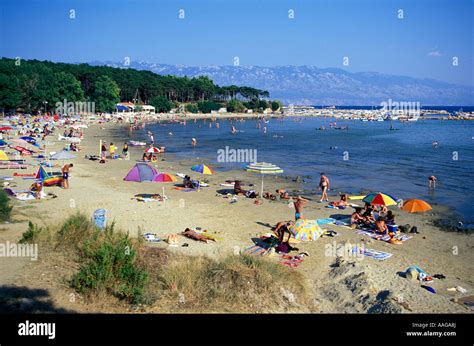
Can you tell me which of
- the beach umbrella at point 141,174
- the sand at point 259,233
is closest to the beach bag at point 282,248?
the sand at point 259,233

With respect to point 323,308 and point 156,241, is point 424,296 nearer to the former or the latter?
point 323,308

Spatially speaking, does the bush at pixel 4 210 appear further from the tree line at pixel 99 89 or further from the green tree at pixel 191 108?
the green tree at pixel 191 108

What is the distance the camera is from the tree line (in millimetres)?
69331

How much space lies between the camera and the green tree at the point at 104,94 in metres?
87.7

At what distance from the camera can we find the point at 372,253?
40.4 ft

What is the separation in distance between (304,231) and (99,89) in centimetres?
8224

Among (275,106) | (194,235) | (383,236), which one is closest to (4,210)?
(194,235)

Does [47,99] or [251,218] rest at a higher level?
[47,99]

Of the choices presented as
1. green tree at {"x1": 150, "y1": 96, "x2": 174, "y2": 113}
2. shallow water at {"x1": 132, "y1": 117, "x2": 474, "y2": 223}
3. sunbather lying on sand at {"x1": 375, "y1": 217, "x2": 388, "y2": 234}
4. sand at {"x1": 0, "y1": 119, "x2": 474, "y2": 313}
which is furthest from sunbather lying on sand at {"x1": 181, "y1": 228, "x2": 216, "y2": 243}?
green tree at {"x1": 150, "y1": 96, "x2": 174, "y2": 113}

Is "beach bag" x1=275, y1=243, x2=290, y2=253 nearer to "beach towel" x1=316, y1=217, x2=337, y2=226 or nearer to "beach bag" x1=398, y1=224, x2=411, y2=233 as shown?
"beach towel" x1=316, y1=217, x2=337, y2=226

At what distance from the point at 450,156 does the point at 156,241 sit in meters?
35.7
